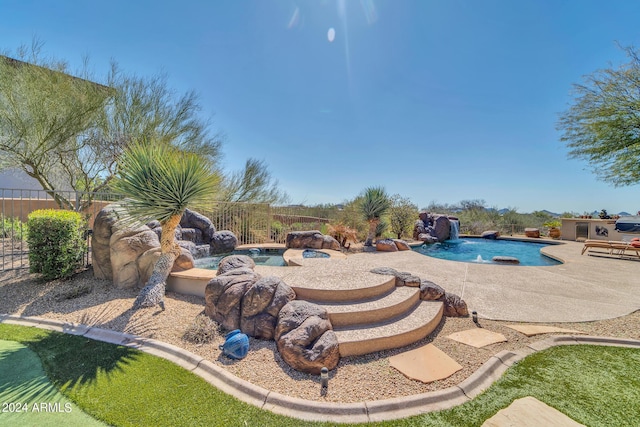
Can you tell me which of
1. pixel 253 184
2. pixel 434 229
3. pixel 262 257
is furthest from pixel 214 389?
pixel 434 229

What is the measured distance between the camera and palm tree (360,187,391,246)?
12477 mm

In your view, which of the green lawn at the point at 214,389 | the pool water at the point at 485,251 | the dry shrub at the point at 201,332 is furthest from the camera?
the pool water at the point at 485,251

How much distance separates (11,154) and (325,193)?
16204mm

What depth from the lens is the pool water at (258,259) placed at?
782 cm

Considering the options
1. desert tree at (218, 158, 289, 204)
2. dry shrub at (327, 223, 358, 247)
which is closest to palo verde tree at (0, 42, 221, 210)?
desert tree at (218, 158, 289, 204)

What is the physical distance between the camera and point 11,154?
8.70m

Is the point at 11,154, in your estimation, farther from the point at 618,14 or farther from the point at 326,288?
the point at 618,14

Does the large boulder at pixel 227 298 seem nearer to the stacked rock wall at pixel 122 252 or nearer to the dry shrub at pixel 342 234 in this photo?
the stacked rock wall at pixel 122 252

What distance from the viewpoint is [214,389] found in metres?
2.69

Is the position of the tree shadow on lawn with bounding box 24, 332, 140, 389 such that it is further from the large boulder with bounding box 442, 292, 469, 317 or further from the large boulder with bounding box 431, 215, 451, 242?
the large boulder with bounding box 431, 215, 451, 242

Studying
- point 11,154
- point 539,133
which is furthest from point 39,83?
point 539,133

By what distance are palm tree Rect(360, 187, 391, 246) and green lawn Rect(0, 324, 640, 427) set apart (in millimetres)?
9137

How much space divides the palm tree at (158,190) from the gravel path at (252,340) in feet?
1.82

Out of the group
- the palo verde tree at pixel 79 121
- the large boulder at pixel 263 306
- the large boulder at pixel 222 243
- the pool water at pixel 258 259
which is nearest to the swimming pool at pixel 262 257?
the pool water at pixel 258 259
